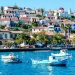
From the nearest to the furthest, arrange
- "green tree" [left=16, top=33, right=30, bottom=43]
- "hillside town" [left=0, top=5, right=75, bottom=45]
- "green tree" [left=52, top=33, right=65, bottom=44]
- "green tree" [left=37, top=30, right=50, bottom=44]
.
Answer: "green tree" [left=16, top=33, right=30, bottom=43]
"green tree" [left=37, top=30, right=50, bottom=44]
"hillside town" [left=0, top=5, right=75, bottom=45]
"green tree" [left=52, top=33, right=65, bottom=44]

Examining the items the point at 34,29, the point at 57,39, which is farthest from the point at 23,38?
the point at 34,29

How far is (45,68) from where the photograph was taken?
4625 cm

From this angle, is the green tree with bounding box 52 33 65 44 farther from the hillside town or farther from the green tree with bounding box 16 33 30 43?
the green tree with bounding box 16 33 30 43

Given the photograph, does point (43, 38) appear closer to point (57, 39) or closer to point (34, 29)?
point (57, 39)

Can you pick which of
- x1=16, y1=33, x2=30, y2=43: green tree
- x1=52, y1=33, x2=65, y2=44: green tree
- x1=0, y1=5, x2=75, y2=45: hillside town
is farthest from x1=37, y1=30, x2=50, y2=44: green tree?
x1=16, y1=33, x2=30, y2=43: green tree

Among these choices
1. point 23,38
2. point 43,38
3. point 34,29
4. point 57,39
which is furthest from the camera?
point 34,29

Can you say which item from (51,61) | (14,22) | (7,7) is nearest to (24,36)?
(14,22)

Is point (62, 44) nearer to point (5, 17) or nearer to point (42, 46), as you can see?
point (42, 46)

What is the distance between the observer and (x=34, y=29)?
343 ft

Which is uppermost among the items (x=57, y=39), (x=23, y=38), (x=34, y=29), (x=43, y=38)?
(x=34, y=29)

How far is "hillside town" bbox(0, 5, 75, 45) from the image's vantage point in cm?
8794

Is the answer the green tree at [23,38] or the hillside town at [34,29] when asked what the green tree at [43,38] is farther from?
the green tree at [23,38]

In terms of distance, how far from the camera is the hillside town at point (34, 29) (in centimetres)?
8794

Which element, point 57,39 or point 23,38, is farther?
point 57,39
